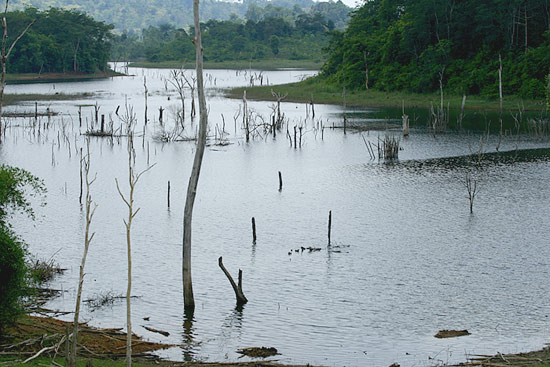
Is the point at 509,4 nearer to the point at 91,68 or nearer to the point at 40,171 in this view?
the point at 40,171

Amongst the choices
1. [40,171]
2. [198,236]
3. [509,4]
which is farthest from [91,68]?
[198,236]

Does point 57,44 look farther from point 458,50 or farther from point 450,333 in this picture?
point 450,333

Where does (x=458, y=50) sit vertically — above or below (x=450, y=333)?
above

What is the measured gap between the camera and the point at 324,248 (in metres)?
26.8

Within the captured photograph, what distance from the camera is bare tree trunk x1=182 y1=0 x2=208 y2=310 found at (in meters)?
18.0

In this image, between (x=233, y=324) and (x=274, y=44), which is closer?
(x=233, y=324)

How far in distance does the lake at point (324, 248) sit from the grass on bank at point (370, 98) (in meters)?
22.9

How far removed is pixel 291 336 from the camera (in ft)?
60.1

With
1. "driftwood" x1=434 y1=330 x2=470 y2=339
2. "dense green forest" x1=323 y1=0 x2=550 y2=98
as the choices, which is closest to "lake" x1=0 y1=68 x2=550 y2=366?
"driftwood" x1=434 y1=330 x2=470 y2=339

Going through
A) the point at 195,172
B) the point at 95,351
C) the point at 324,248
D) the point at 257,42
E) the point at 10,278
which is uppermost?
the point at 257,42

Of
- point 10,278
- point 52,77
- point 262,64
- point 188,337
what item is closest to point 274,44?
point 262,64

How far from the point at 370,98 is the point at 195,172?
238ft

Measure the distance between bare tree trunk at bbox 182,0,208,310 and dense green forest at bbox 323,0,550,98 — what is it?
6161 centimetres

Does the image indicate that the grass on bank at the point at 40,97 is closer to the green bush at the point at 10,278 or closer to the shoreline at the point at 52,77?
the shoreline at the point at 52,77
